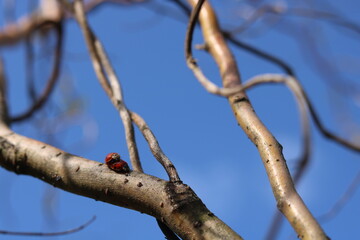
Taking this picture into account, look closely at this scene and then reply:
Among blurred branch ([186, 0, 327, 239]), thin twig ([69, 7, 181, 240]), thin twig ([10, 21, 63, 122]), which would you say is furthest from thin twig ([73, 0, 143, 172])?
thin twig ([10, 21, 63, 122])

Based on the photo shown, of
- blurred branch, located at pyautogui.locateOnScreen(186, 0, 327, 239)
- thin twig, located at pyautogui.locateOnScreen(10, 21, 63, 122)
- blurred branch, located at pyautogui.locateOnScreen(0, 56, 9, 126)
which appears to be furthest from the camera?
thin twig, located at pyautogui.locateOnScreen(10, 21, 63, 122)

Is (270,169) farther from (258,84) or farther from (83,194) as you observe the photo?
(83,194)

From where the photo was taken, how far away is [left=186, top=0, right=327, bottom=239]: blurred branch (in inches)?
19.5

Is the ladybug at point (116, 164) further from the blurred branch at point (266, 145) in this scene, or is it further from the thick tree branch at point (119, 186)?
the blurred branch at point (266, 145)

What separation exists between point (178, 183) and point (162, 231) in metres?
0.06

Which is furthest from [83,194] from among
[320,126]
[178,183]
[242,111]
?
[320,126]

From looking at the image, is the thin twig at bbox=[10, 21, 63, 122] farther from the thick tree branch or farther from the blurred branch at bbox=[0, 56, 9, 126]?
the thick tree branch

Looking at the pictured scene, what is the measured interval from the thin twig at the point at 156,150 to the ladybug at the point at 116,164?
0.14 ft

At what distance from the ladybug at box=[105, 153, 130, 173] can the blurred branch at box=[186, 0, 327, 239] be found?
0.17m

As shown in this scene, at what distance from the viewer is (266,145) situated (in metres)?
0.64

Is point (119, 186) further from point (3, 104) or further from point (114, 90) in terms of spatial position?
point (3, 104)

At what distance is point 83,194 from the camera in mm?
684

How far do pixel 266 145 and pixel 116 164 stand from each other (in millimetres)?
189

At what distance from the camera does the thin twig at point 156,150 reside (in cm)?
62
